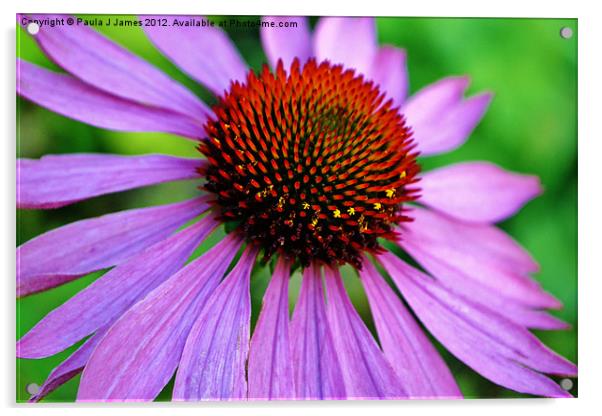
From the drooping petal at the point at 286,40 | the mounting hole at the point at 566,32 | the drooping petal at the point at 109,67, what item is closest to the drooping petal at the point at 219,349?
the drooping petal at the point at 109,67

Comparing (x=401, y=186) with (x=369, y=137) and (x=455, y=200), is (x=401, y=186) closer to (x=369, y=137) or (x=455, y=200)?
(x=369, y=137)

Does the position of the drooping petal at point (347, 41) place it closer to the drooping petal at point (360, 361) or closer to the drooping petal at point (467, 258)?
the drooping petal at point (467, 258)

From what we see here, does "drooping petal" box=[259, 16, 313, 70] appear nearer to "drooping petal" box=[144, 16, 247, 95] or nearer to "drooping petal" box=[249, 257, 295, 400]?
"drooping petal" box=[144, 16, 247, 95]

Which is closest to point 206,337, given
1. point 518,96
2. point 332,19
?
point 332,19

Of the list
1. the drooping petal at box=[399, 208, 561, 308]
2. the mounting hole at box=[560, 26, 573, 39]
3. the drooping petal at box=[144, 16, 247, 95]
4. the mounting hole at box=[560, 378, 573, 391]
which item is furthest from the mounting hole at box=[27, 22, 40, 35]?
the mounting hole at box=[560, 378, 573, 391]
